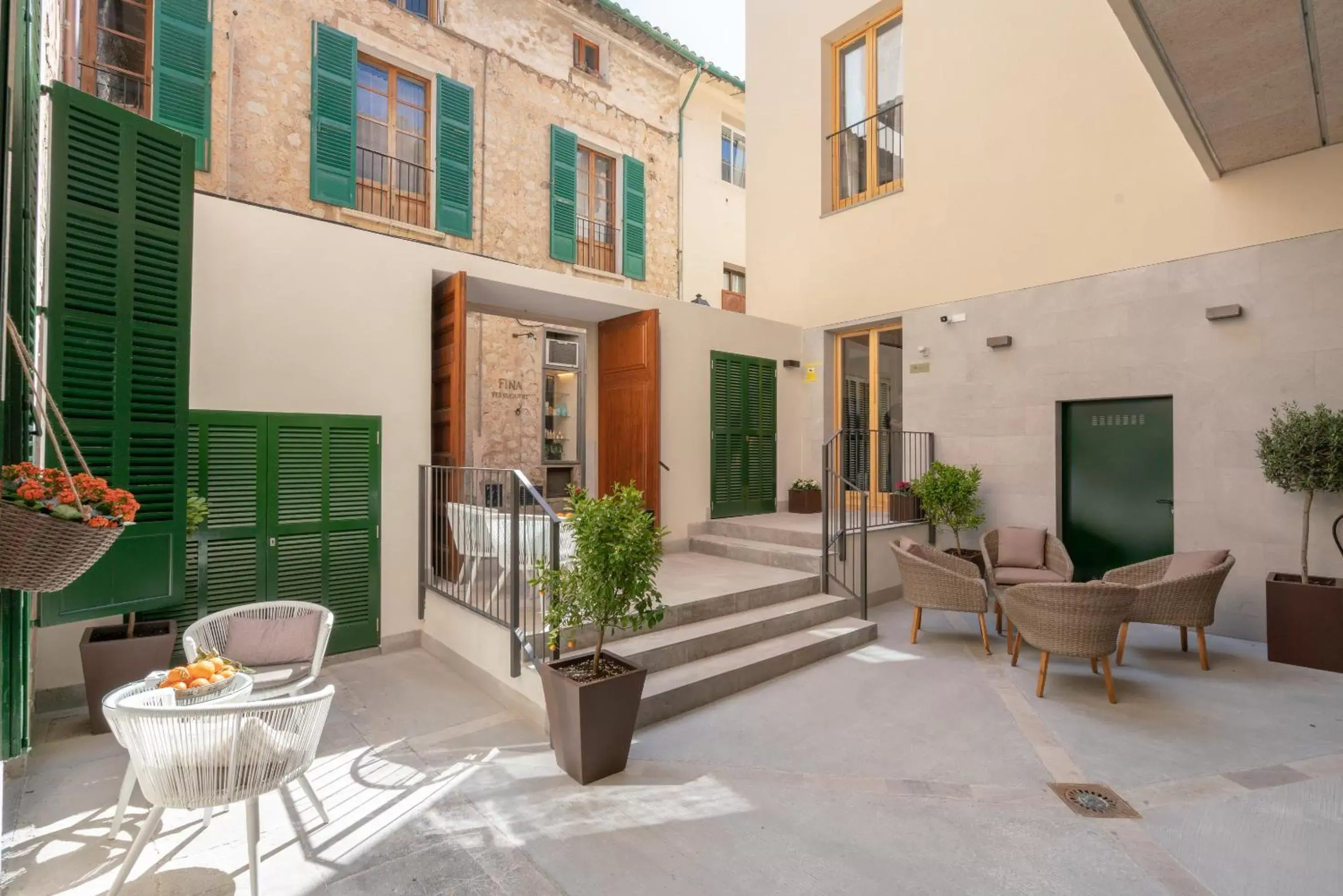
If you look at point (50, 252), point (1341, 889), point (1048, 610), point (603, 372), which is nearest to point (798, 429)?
point (603, 372)

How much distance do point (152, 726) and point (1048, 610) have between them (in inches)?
167

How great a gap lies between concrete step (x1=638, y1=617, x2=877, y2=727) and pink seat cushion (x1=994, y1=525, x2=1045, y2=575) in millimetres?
1381

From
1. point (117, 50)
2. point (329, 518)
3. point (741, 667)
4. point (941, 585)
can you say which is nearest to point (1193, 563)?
point (941, 585)

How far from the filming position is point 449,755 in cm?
324

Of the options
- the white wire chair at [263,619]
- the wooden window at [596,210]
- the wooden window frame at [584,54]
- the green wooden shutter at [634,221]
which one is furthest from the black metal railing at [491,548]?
the wooden window frame at [584,54]

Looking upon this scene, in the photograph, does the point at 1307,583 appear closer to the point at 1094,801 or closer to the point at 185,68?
the point at 1094,801

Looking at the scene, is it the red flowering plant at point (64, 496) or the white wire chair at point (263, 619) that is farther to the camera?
the white wire chair at point (263, 619)

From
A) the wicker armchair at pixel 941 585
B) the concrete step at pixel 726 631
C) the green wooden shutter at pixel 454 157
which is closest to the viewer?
the concrete step at pixel 726 631

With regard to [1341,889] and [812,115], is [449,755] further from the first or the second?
[812,115]

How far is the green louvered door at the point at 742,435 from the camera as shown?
23.6 ft

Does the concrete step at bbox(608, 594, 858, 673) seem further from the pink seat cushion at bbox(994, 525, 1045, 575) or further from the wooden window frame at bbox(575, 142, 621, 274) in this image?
the wooden window frame at bbox(575, 142, 621, 274)

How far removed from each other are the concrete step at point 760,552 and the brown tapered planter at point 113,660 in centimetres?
432

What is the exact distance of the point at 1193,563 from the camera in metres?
4.68

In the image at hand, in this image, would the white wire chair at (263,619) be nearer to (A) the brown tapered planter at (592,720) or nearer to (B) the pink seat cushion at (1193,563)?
(A) the brown tapered planter at (592,720)
